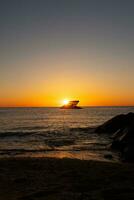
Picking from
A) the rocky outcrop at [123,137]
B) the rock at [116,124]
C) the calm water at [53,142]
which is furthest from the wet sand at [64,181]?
the rock at [116,124]

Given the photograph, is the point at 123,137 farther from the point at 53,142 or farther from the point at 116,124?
the point at 116,124

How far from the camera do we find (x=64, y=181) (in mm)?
9625

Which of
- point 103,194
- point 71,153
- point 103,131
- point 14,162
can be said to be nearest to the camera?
point 103,194

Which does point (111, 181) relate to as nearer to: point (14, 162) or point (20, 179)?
point (20, 179)

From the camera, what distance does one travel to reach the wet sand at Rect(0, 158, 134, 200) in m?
7.85

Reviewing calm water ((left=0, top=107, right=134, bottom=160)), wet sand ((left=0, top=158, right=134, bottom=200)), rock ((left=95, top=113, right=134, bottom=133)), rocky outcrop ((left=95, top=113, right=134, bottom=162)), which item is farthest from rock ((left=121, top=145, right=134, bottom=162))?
rock ((left=95, top=113, right=134, bottom=133))

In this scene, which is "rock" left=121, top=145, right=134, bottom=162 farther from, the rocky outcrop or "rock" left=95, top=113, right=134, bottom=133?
"rock" left=95, top=113, right=134, bottom=133

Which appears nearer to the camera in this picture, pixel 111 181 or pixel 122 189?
pixel 122 189

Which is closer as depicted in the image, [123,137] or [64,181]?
[64,181]

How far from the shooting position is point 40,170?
467 inches

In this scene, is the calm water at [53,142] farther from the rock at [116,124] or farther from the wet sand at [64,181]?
the wet sand at [64,181]

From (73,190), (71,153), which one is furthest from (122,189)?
(71,153)

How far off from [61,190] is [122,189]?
79.5 inches

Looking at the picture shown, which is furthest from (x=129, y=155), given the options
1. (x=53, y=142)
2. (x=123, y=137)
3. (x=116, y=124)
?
(x=116, y=124)
